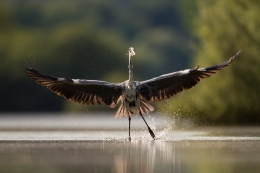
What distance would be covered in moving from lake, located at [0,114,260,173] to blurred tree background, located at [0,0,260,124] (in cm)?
257

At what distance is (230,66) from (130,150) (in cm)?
966

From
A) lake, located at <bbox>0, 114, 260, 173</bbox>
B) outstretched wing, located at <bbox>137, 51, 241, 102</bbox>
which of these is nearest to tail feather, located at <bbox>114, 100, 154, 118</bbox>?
outstretched wing, located at <bbox>137, 51, 241, 102</bbox>

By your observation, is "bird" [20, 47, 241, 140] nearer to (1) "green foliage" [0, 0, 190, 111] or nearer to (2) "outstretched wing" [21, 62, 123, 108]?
(2) "outstretched wing" [21, 62, 123, 108]

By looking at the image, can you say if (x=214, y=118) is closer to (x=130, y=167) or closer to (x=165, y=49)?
(x=165, y=49)

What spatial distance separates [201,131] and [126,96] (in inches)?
111

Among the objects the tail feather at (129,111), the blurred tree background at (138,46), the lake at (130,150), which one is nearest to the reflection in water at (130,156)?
the lake at (130,150)

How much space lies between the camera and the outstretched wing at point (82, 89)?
19078mm

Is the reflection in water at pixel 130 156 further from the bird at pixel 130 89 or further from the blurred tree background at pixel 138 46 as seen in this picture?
the blurred tree background at pixel 138 46

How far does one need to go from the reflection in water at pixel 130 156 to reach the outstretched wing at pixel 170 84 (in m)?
1.46

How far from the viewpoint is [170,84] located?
1964cm

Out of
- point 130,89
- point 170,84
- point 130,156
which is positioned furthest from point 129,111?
point 130,156

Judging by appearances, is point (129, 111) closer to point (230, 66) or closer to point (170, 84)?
point (170, 84)

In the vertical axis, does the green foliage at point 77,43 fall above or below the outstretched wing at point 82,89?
above

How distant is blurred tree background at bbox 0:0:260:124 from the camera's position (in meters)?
25.6
